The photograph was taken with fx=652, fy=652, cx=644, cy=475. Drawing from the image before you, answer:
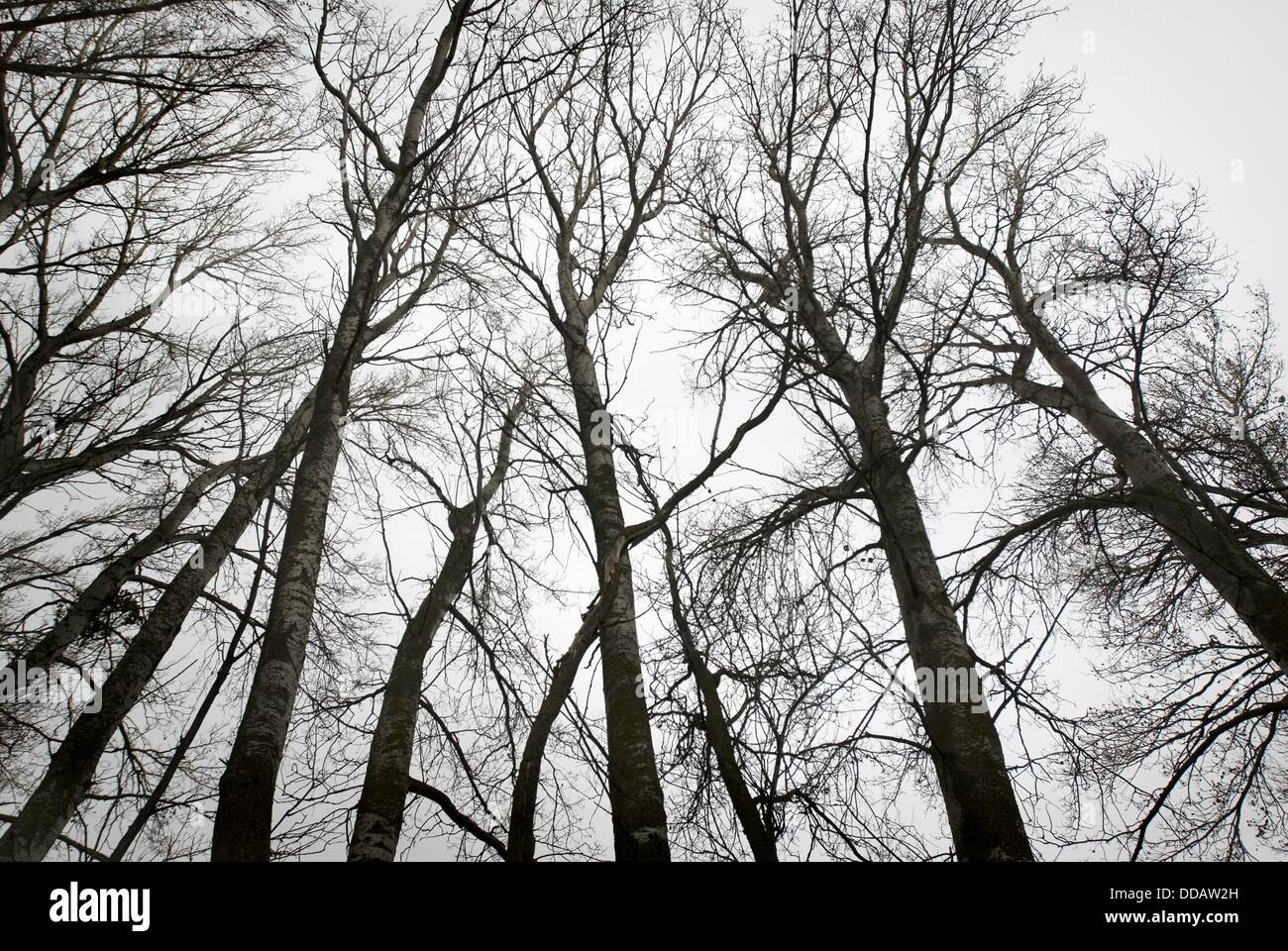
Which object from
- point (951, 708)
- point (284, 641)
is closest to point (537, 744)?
point (284, 641)

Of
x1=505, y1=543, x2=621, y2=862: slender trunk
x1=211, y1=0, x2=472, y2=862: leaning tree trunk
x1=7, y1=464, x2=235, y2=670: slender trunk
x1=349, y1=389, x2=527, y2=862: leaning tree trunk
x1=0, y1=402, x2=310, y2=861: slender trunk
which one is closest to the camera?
x1=505, y1=543, x2=621, y2=862: slender trunk

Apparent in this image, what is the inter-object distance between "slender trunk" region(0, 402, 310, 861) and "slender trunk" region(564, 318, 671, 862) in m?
1.73

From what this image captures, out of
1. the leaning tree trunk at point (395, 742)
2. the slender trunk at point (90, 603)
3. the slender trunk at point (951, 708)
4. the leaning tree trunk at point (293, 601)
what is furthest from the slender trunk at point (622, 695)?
the slender trunk at point (90, 603)

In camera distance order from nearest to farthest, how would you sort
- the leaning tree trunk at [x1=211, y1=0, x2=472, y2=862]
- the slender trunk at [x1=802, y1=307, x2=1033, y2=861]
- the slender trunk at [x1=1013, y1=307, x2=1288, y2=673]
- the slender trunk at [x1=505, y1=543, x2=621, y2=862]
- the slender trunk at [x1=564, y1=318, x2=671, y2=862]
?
1. the slender trunk at [x1=505, y1=543, x2=621, y2=862]
2. the leaning tree trunk at [x1=211, y1=0, x2=472, y2=862]
3. the slender trunk at [x1=564, y1=318, x2=671, y2=862]
4. the slender trunk at [x1=802, y1=307, x2=1033, y2=861]
5. the slender trunk at [x1=1013, y1=307, x2=1288, y2=673]

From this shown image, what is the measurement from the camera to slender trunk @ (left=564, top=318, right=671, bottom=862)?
259 cm

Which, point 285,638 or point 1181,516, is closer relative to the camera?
point 285,638

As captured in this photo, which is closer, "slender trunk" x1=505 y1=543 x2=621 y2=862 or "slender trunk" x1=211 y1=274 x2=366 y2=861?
"slender trunk" x1=505 y1=543 x2=621 y2=862

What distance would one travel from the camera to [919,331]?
21.1 ft

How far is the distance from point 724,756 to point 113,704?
5047 mm

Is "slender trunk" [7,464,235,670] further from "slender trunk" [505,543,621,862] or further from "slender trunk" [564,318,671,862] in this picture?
"slender trunk" [505,543,621,862]

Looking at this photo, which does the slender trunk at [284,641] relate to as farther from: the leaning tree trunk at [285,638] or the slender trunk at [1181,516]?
the slender trunk at [1181,516]

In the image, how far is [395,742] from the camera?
3828mm

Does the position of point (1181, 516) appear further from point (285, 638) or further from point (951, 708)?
point (285, 638)

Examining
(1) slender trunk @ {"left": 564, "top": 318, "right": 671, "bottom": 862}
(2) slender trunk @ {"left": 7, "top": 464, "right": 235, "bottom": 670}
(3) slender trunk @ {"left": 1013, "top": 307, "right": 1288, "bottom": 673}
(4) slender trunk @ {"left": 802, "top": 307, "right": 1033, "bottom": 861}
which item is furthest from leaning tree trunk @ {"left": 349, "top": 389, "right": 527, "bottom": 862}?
(3) slender trunk @ {"left": 1013, "top": 307, "right": 1288, "bottom": 673}
